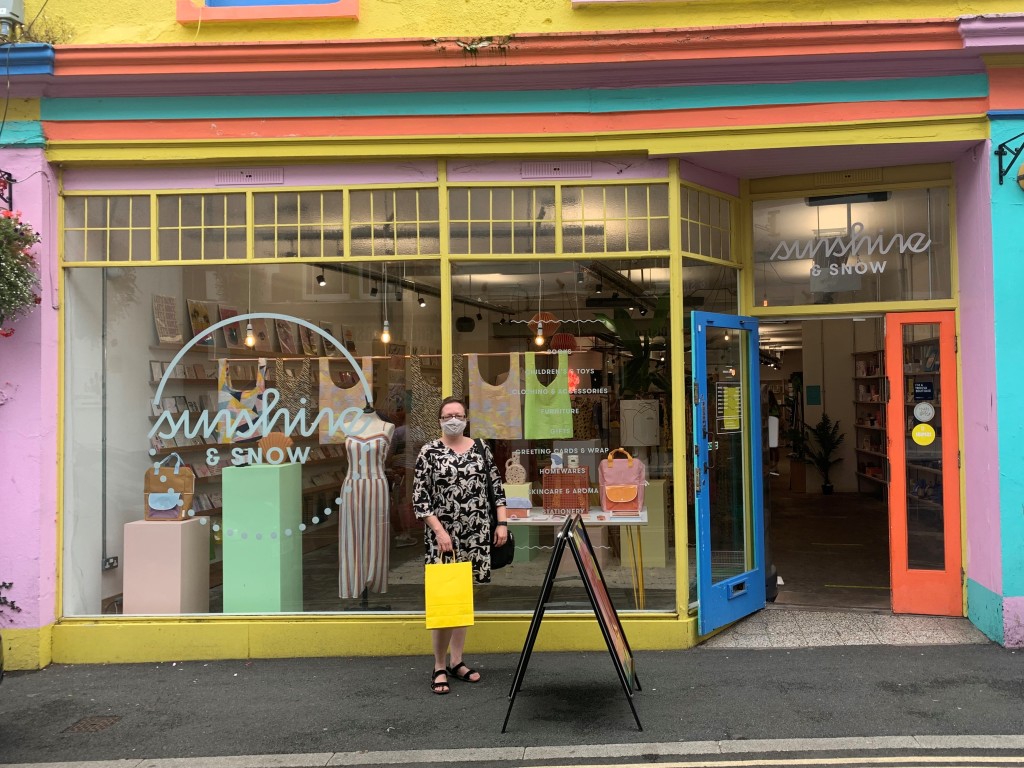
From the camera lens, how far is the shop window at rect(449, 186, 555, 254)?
642 cm

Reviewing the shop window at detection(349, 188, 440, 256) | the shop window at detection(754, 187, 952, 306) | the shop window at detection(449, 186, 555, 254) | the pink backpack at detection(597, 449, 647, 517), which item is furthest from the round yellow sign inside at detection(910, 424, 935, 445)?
the shop window at detection(349, 188, 440, 256)

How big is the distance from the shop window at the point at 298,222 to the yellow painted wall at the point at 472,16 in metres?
1.25

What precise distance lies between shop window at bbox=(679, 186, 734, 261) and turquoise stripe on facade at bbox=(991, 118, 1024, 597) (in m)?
1.98

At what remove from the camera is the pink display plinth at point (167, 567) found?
256 inches

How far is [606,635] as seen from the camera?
448cm

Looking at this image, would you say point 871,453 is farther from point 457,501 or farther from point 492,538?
point 457,501

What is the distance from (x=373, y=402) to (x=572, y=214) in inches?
88.3

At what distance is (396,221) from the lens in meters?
6.48

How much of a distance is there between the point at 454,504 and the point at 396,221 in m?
2.45

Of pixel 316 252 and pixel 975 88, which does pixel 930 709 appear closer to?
pixel 975 88

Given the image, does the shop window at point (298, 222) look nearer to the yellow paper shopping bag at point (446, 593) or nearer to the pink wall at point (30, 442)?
the pink wall at point (30, 442)

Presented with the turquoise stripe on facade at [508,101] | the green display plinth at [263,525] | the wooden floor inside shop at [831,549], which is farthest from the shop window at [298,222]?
the wooden floor inside shop at [831,549]

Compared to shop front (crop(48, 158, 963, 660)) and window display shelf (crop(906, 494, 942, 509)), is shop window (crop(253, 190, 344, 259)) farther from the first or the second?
window display shelf (crop(906, 494, 942, 509))

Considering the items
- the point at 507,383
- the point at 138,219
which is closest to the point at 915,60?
the point at 507,383
